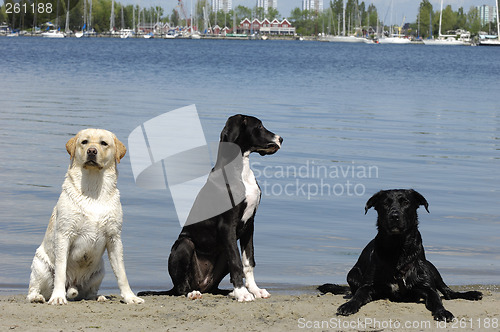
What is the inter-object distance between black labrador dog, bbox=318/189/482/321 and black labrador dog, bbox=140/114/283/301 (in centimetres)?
113

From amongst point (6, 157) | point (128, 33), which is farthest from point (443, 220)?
point (128, 33)

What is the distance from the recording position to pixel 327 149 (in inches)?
681

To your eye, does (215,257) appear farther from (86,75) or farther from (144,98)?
(86,75)

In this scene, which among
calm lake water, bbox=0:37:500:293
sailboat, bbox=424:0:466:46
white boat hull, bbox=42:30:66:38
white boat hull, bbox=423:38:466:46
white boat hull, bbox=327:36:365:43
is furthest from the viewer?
white boat hull, bbox=327:36:365:43

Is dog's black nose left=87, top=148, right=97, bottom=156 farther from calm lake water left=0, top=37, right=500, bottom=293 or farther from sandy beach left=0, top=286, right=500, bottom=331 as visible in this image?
calm lake water left=0, top=37, right=500, bottom=293

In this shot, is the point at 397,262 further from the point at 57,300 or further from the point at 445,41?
the point at 445,41

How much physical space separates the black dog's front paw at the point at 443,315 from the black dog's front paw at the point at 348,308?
25.1 inches

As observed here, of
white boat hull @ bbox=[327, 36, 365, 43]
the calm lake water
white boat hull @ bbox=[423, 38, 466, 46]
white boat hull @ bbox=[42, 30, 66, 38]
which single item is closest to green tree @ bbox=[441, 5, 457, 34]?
white boat hull @ bbox=[423, 38, 466, 46]

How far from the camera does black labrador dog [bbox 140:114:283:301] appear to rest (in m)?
6.88

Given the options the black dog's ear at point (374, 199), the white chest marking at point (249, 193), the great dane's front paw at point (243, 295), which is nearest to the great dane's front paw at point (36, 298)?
the great dane's front paw at point (243, 295)

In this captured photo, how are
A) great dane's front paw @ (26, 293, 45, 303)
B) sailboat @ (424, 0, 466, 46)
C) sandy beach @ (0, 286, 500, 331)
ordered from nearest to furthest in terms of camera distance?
sandy beach @ (0, 286, 500, 331) → great dane's front paw @ (26, 293, 45, 303) → sailboat @ (424, 0, 466, 46)

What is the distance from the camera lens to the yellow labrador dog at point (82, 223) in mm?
6296

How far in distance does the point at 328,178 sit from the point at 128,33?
161264 millimetres

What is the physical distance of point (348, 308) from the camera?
6160 mm
